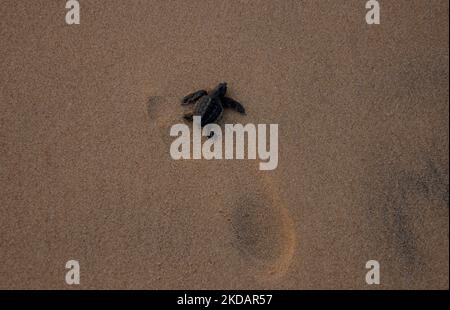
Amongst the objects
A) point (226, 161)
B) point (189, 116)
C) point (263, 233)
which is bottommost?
point (263, 233)

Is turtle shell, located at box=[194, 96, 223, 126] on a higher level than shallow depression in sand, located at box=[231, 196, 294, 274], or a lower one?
higher

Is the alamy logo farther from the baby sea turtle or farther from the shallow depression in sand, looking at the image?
the shallow depression in sand

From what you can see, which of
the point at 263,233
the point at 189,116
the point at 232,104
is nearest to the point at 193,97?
the point at 189,116

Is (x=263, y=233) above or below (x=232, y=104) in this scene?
below

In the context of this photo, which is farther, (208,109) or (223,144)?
(223,144)
